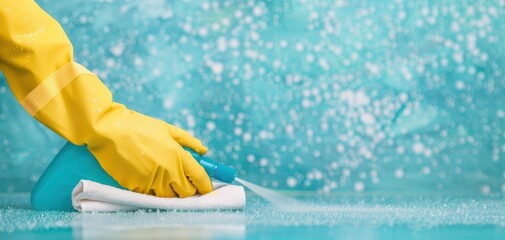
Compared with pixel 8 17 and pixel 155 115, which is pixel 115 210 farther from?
pixel 155 115

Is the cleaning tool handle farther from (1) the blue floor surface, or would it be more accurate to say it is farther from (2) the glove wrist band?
(2) the glove wrist band

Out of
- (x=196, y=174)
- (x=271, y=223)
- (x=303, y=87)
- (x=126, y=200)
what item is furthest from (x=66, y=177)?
(x=303, y=87)

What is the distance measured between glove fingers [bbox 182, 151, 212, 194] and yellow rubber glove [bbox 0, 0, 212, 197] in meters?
0.02

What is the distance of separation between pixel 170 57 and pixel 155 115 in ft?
0.54

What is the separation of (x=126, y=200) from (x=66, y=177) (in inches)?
5.1

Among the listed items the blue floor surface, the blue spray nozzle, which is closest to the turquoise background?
the blue floor surface

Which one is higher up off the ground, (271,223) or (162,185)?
(271,223)

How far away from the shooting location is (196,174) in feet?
4.98

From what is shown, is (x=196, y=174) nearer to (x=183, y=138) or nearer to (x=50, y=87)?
(x=183, y=138)

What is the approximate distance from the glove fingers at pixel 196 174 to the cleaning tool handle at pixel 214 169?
0.03 metres

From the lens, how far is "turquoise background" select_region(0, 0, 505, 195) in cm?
232

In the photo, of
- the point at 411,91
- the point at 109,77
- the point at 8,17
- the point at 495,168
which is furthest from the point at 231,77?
the point at 8,17

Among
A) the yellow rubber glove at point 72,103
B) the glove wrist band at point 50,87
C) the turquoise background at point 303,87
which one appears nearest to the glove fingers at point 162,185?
the yellow rubber glove at point 72,103

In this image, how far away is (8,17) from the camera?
1432mm
